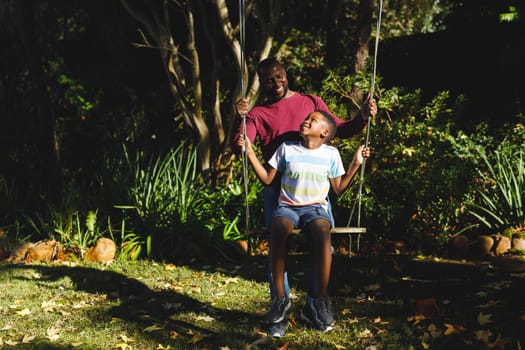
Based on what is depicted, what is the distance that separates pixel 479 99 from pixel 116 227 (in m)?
4.74

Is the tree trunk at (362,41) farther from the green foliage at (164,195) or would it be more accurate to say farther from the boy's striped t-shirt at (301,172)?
the boy's striped t-shirt at (301,172)

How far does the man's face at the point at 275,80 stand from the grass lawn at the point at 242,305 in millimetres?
1609

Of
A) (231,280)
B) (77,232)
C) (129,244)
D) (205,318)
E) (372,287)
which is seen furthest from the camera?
(77,232)

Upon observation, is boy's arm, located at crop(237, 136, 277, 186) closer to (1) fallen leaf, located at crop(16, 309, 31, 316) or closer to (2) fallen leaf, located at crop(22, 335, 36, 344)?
(2) fallen leaf, located at crop(22, 335, 36, 344)

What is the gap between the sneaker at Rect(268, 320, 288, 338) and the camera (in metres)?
4.20

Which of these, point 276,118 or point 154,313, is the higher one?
point 276,118

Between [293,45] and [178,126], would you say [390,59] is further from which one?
[178,126]

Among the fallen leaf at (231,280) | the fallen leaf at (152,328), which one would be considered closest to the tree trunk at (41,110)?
the fallen leaf at (231,280)

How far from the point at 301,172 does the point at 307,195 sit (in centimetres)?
16

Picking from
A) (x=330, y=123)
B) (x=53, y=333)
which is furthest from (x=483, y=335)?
(x=53, y=333)

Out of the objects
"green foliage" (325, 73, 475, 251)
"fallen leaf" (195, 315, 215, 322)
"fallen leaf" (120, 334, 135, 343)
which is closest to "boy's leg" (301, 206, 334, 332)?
"fallen leaf" (195, 315, 215, 322)

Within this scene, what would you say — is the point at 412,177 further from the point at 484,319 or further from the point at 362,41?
the point at 484,319

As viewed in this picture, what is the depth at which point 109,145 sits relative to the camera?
8.33 m

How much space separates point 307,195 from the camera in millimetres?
4145
